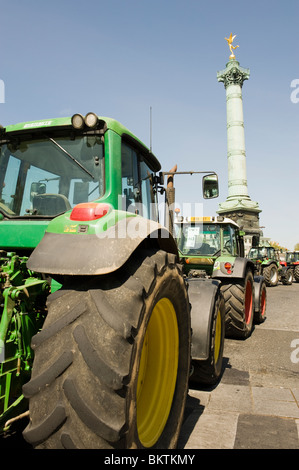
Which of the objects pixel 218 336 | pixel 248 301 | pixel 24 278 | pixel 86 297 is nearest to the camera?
pixel 86 297

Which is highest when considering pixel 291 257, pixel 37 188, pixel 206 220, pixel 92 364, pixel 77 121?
pixel 77 121

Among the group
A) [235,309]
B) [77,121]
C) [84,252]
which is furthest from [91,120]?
[235,309]

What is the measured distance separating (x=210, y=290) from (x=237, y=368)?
4.18 ft

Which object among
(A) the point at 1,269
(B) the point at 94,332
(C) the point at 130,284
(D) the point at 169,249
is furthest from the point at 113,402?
(D) the point at 169,249

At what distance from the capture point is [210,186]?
3727 millimetres

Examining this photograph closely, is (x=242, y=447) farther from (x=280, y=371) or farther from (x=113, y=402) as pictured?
(x=280, y=371)

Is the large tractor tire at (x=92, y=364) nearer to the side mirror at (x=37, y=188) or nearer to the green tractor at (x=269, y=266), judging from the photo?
the side mirror at (x=37, y=188)

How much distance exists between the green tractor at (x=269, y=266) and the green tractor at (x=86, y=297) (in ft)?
49.3

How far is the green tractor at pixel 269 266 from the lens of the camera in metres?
17.3

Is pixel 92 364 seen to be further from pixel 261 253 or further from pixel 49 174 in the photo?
pixel 261 253

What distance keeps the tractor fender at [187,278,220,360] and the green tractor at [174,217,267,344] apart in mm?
1942

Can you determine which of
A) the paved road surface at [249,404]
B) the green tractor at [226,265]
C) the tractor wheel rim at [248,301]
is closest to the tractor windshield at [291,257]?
the green tractor at [226,265]

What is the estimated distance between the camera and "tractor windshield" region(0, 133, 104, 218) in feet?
7.54

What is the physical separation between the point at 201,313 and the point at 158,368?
1.29 m
